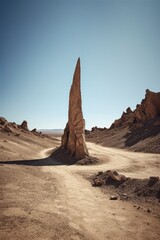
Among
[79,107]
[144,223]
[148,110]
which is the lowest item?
[144,223]

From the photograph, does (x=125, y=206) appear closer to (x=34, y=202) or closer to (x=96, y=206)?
(x=96, y=206)

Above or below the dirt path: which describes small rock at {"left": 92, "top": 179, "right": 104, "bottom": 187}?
above

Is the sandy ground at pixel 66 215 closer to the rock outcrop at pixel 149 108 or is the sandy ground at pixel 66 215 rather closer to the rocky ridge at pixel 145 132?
the rocky ridge at pixel 145 132

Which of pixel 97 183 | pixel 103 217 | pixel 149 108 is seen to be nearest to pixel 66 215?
pixel 103 217

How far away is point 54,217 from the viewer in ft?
25.5

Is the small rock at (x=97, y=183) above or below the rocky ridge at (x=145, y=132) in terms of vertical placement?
below

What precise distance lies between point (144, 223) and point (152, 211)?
137cm

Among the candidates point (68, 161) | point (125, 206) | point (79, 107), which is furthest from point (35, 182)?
point (79, 107)

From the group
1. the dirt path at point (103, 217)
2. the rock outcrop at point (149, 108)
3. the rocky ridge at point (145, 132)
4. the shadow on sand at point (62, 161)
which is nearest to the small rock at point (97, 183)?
the dirt path at point (103, 217)

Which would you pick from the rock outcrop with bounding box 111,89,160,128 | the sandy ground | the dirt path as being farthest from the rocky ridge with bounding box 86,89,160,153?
the sandy ground

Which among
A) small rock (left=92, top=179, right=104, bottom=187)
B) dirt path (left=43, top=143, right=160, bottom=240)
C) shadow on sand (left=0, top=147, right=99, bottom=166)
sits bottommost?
dirt path (left=43, top=143, right=160, bottom=240)

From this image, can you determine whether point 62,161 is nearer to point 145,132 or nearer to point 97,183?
point 97,183

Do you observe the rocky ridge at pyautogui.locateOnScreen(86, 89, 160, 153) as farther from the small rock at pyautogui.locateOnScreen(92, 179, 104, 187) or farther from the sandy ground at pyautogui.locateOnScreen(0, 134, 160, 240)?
the sandy ground at pyautogui.locateOnScreen(0, 134, 160, 240)

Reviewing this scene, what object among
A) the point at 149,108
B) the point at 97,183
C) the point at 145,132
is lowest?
the point at 97,183
